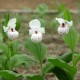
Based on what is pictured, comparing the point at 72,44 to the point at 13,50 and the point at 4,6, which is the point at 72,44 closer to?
the point at 13,50

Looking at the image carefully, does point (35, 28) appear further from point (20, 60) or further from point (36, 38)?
point (20, 60)

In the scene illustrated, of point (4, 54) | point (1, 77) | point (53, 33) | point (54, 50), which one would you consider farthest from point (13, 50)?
point (53, 33)

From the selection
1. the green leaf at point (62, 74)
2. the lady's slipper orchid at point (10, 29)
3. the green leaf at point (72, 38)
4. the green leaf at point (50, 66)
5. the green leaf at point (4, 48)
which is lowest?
the green leaf at point (62, 74)

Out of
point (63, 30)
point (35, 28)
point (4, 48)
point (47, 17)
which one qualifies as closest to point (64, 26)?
point (63, 30)

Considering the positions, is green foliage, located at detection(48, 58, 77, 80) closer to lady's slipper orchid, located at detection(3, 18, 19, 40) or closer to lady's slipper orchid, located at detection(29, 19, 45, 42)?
lady's slipper orchid, located at detection(29, 19, 45, 42)

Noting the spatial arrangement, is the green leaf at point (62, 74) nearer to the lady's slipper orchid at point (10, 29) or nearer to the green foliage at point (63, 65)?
the green foliage at point (63, 65)

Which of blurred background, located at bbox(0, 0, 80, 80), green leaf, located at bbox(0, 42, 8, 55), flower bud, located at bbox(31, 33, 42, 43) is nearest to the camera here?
flower bud, located at bbox(31, 33, 42, 43)

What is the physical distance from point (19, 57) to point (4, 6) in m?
5.49

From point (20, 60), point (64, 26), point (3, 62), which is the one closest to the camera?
point (64, 26)

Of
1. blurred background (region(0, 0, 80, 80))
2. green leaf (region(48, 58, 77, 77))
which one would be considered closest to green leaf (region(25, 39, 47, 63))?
green leaf (region(48, 58, 77, 77))

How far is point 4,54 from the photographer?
12.8ft

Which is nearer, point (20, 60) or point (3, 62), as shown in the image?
point (20, 60)

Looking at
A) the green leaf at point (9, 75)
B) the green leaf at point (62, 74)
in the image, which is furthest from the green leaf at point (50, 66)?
the green leaf at point (9, 75)

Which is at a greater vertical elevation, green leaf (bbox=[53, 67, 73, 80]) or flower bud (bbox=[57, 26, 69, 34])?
flower bud (bbox=[57, 26, 69, 34])
